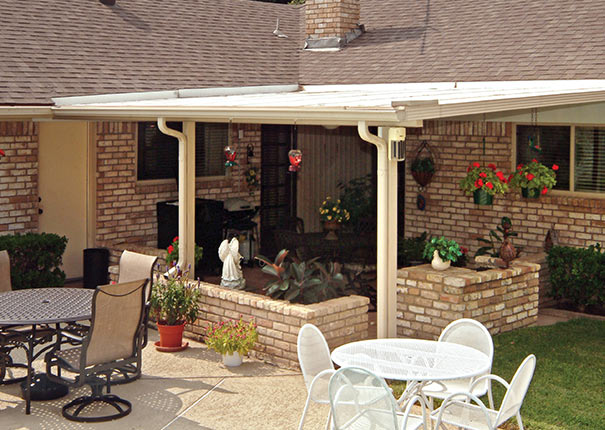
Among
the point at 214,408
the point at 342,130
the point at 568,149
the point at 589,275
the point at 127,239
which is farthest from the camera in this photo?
the point at 342,130

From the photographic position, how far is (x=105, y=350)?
7.23 m

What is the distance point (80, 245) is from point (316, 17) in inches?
219

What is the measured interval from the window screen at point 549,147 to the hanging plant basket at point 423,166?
1345mm

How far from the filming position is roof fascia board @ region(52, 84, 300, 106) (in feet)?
36.7

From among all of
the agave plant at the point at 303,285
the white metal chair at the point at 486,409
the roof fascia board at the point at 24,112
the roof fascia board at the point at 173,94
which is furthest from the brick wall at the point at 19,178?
the white metal chair at the point at 486,409

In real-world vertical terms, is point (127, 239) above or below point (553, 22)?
below

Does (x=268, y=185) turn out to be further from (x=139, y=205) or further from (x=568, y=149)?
(x=568, y=149)

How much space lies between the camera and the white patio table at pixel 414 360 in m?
6.20

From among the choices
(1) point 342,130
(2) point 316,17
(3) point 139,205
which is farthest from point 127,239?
(2) point 316,17

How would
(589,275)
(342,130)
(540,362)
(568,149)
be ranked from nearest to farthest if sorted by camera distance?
1. (540,362)
2. (589,275)
3. (568,149)
4. (342,130)

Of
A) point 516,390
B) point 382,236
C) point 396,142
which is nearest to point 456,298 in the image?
point 382,236

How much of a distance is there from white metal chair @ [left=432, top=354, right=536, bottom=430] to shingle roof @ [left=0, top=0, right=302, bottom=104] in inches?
270

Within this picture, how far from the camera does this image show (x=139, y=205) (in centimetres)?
1295

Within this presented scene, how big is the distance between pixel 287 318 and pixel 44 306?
2.33 metres
